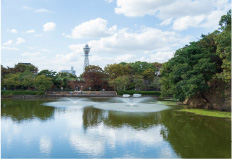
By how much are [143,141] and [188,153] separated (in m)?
2.56

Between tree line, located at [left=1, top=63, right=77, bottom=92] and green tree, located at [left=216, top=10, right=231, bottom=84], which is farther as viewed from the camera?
tree line, located at [left=1, top=63, right=77, bottom=92]

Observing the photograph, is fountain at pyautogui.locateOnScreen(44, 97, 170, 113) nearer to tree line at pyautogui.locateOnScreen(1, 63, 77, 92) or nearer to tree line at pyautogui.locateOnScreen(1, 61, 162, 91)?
tree line at pyautogui.locateOnScreen(1, 63, 77, 92)

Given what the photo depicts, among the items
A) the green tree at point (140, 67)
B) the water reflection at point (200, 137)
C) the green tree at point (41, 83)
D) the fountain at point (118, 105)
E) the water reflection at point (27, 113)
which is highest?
the green tree at point (140, 67)

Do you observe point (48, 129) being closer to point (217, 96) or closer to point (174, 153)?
point (174, 153)

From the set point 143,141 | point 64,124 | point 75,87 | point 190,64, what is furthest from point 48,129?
point 75,87

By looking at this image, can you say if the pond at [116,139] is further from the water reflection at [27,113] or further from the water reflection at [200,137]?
the water reflection at [27,113]

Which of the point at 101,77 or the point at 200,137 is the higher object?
the point at 101,77

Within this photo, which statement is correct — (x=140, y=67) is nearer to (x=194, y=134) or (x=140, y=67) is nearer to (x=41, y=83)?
(x=41, y=83)

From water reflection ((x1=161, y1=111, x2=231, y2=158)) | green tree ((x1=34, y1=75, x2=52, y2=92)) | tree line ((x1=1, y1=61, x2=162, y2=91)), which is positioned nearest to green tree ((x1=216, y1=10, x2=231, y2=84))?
water reflection ((x1=161, y1=111, x2=231, y2=158))

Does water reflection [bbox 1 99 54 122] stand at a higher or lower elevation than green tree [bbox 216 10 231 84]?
lower

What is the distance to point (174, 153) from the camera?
33.0ft

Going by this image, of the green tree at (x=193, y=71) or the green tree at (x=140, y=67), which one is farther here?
the green tree at (x=140, y=67)

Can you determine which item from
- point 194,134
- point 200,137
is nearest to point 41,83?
point 194,134

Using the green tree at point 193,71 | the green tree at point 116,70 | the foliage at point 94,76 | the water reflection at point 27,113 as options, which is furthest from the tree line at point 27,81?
the green tree at point 193,71
